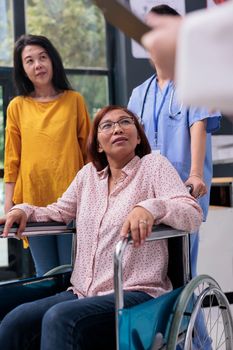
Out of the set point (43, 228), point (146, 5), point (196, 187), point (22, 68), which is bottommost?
point (43, 228)

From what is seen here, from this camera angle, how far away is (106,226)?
5.17ft

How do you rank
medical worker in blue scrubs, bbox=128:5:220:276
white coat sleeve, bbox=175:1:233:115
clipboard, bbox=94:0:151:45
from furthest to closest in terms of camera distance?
medical worker in blue scrubs, bbox=128:5:220:276 → clipboard, bbox=94:0:151:45 → white coat sleeve, bbox=175:1:233:115

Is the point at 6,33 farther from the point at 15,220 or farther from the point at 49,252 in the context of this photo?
the point at 15,220

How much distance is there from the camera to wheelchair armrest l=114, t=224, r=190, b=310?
1.20 metres

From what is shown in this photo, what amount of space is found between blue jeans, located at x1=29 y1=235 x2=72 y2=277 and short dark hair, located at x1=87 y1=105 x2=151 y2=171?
1.41 feet

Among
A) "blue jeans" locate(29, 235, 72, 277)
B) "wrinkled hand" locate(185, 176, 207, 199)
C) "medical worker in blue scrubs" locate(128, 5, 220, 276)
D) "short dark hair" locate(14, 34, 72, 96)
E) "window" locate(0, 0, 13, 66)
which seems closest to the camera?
"wrinkled hand" locate(185, 176, 207, 199)

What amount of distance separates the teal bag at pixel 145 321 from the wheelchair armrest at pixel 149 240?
40 millimetres

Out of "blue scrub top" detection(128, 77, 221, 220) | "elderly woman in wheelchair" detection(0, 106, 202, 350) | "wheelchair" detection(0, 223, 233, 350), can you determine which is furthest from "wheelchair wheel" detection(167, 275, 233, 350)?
"blue scrub top" detection(128, 77, 221, 220)

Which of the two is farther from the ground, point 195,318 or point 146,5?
point 146,5

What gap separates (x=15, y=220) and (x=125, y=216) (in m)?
0.35

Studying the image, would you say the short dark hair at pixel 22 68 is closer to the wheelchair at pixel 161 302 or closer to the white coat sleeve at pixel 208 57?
the wheelchair at pixel 161 302

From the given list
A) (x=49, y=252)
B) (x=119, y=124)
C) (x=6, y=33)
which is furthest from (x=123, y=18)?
(x=6, y=33)

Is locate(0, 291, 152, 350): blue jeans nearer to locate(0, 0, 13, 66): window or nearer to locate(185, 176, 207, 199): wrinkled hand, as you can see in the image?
locate(185, 176, 207, 199): wrinkled hand

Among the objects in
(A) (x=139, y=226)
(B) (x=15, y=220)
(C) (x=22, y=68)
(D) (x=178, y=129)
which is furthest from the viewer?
(C) (x=22, y=68)
